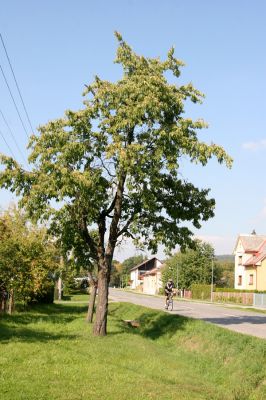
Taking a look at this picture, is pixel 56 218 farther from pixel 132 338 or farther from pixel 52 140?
pixel 132 338

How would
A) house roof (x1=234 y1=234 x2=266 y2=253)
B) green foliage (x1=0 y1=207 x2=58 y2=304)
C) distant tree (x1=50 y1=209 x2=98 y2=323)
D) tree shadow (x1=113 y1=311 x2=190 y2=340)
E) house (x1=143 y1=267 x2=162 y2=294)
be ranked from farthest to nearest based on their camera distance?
house (x1=143 y1=267 x2=162 y2=294) < house roof (x1=234 y1=234 x2=266 y2=253) < green foliage (x1=0 y1=207 x2=58 y2=304) < tree shadow (x1=113 y1=311 x2=190 y2=340) < distant tree (x1=50 y1=209 x2=98 y2=323)

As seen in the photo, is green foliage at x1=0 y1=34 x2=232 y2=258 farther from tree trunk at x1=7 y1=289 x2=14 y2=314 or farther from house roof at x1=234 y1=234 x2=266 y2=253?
house roof at x1=234 y1=234 x2=266 y2=253

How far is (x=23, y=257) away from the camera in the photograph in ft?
93.9

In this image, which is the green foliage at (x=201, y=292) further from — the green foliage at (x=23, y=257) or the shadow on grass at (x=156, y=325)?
the shadow on grass at (x=156, y=325)

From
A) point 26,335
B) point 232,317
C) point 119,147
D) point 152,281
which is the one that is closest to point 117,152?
point 119,147

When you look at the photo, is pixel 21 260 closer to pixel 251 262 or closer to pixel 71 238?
pixel 71 238

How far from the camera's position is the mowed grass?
10961 millimetres

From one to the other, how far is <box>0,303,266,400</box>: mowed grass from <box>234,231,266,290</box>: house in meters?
41.5

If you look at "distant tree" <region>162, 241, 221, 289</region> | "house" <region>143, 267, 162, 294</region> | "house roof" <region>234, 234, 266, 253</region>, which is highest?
"house roof" <region>234, 234, 266, 253</region>

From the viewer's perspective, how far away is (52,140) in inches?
748

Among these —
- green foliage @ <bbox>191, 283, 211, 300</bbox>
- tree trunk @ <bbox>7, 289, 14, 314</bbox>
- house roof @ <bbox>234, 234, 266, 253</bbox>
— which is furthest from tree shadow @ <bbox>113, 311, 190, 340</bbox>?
house roof @ <bbox>234, 234, 266, 253</bbox>

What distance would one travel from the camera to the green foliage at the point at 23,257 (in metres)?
26.6

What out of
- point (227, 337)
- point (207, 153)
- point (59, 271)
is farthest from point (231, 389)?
point (59, 271)

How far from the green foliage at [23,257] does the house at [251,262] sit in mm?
31476
